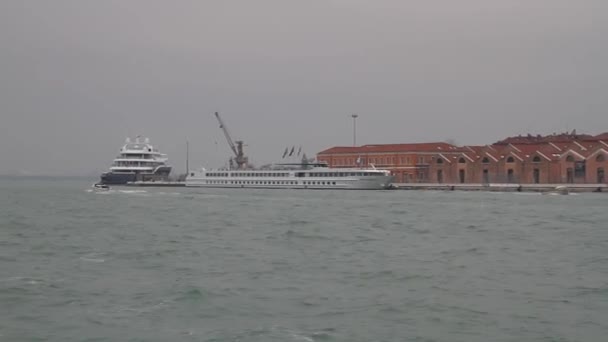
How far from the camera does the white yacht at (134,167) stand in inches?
4134

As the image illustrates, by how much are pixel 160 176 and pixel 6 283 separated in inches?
3559

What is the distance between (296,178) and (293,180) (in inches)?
19.5

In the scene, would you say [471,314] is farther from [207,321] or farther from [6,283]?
[6,283]

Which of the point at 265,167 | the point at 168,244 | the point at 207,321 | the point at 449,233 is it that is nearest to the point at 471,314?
the point at 207,321

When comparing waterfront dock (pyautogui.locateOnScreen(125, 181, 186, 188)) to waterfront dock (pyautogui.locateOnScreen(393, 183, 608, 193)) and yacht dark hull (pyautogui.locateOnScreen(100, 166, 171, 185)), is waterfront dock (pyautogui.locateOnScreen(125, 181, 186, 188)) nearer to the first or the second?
yacht dark hull (pyautogui.locateOnScreen(100, 166, 171, 185))

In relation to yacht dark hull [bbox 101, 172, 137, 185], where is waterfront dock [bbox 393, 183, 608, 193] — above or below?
below

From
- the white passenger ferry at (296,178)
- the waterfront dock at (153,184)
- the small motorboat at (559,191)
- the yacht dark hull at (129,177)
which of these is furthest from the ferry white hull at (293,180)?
the small motorboat at (559,191)

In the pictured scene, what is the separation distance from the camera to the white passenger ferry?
8769 centimetres

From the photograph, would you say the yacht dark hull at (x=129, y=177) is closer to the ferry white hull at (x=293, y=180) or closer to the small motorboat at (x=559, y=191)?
the ferry white hull at (x=293, y=180)

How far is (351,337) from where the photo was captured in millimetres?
13203

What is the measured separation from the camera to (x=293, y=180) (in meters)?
94.3

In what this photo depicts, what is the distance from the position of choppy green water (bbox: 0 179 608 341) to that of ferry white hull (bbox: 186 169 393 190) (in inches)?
2111

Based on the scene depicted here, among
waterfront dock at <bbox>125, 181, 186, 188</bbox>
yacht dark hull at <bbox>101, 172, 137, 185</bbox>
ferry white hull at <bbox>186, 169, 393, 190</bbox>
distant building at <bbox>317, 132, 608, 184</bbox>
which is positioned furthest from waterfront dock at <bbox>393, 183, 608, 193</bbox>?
yacht dark hull at <bbox>101, 172, 137, 185</bbox>

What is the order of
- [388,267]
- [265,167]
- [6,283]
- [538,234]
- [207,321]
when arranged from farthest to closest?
[265,167]
[538,234]
[388,267]
[6,283]
[207,321]
